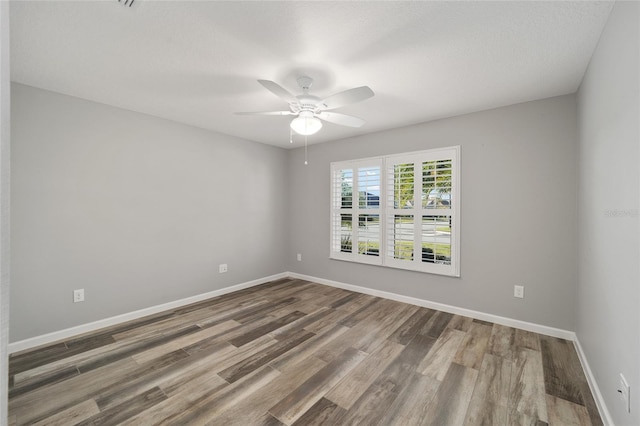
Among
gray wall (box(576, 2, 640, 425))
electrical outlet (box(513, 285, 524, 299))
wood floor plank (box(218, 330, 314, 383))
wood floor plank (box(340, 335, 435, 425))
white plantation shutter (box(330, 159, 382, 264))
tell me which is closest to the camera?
gray wall (box(576, 2, 640, 425))

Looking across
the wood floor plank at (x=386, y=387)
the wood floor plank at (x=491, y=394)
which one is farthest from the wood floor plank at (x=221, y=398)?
the wood floor plank at (x=491, y=394)

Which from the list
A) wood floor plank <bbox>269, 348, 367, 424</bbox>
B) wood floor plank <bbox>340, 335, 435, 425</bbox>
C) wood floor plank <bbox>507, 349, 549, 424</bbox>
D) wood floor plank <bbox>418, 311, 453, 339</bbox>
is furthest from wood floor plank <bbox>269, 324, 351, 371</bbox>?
wood floor plank <bbox>507, 349, 549, 424</bbox>

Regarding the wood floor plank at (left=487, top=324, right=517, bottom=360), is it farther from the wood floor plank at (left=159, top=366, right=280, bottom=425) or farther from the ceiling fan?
the ceiling fan

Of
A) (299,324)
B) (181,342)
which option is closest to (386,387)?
(299,324)

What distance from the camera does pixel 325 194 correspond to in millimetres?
4605

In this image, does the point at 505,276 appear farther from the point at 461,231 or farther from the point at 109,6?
the point at 109,6

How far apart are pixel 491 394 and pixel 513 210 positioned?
1.88 metres

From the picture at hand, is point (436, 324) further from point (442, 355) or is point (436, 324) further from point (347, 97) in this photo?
point (347, 97)

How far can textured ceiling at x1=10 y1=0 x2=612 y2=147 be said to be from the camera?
161cm

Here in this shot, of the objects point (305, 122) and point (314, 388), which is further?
point (305, 122)

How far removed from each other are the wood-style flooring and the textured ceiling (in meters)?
2.39

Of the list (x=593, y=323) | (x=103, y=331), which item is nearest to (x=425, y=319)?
(x=593, y=323)

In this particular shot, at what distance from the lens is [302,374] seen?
2.13 meters

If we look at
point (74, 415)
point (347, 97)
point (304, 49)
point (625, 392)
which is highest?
point (304, 49)
